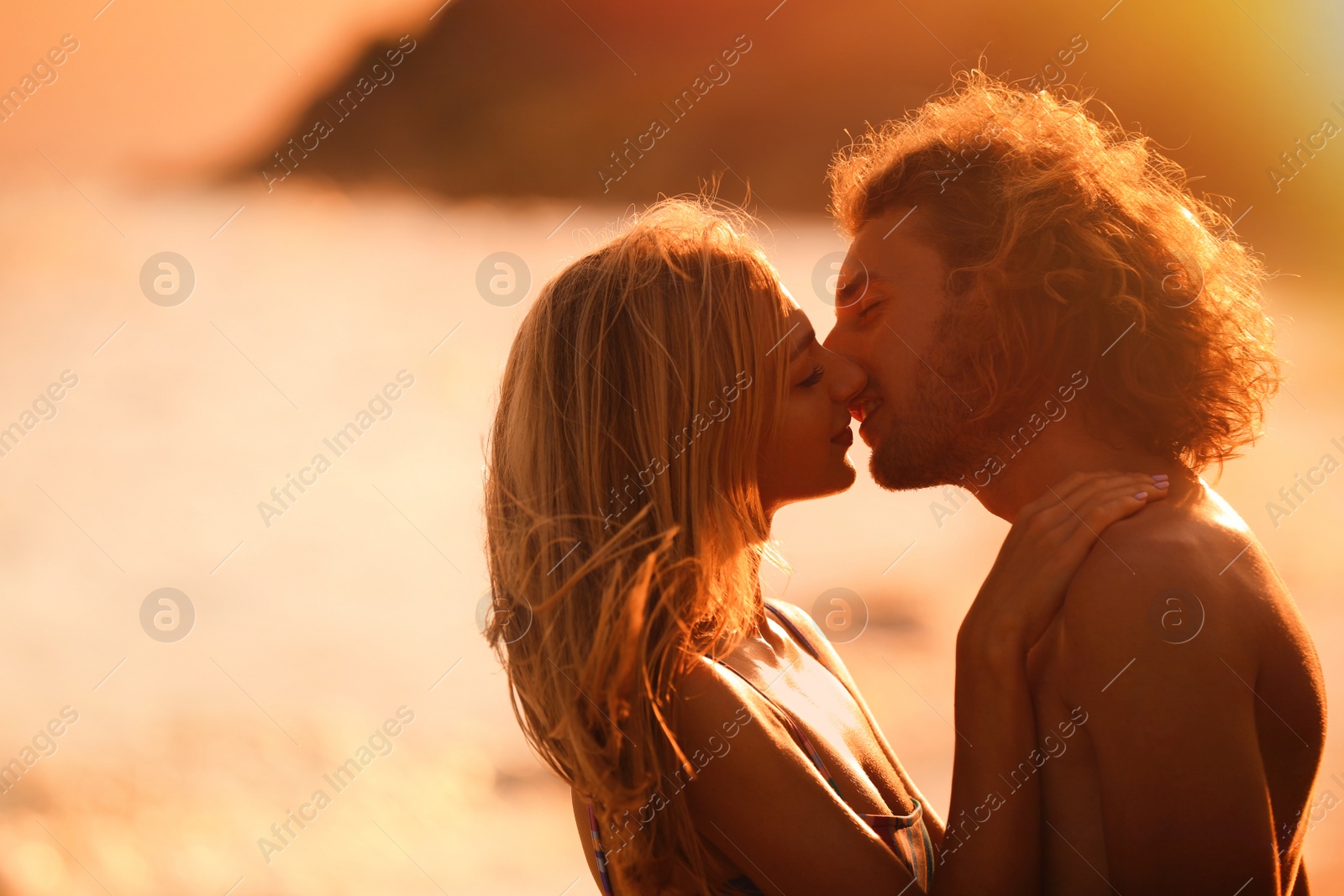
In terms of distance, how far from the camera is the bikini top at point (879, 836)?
2.02 m

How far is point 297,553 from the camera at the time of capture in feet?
29.9

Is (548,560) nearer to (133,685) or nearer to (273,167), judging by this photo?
(133,685)

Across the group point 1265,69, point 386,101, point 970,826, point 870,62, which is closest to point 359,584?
point 386,101

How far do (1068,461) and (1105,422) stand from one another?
15cm

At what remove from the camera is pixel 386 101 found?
381 inches

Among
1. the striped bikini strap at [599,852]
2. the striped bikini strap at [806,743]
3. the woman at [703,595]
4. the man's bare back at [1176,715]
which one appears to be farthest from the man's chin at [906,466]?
the striped bikini strap at [599,852]

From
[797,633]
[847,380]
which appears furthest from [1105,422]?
[797,633]

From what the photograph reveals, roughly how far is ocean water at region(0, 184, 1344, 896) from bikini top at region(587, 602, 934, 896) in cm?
332

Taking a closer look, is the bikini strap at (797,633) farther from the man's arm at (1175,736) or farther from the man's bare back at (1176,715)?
the man's arm at (1175,736)

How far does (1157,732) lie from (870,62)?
892 centimetres

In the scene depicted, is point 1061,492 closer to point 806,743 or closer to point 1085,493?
point 1085,493

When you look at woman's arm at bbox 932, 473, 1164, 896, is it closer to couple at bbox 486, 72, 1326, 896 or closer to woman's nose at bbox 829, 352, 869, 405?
couple at bbox 486, 72, 1326, 896

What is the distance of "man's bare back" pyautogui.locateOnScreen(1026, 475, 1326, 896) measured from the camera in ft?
5.92

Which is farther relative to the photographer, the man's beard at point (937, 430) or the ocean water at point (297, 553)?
the ocean water at point (297, 553)
